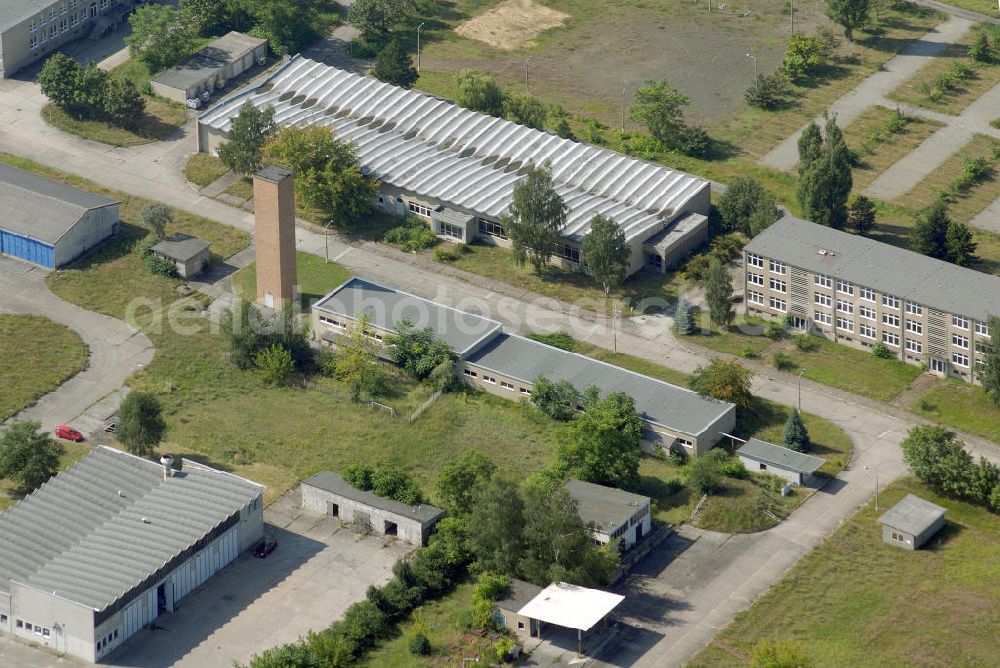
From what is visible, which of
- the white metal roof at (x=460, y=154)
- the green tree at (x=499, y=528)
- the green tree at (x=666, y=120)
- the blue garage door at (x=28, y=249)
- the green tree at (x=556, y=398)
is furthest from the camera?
the green tree at (x=666, y=120)

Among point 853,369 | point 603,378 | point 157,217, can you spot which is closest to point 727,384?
point 603,378

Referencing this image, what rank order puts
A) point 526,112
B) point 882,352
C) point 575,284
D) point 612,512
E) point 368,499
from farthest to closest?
point 526,112, point 575,284, point 882,352, point 368,499, point 612,512

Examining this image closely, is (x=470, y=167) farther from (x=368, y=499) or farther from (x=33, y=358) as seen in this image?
(x=368, y=499)

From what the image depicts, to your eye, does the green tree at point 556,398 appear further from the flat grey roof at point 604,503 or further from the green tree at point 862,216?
the green tree at point 862,216

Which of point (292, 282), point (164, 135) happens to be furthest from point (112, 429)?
point (164, 135)

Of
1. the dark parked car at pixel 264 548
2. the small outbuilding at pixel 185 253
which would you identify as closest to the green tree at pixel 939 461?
the dark parked car at pixel 264 548
